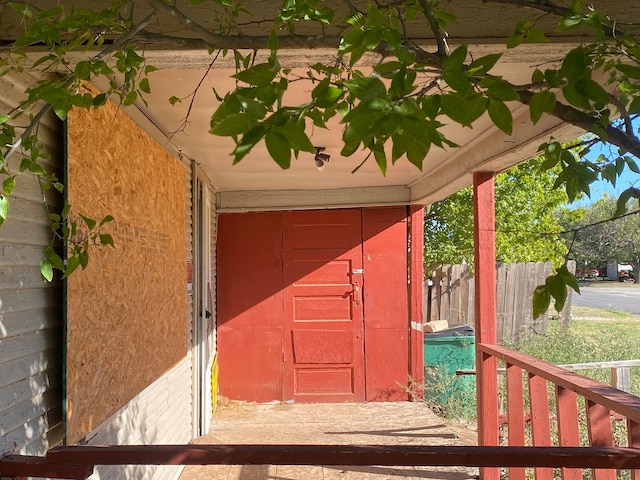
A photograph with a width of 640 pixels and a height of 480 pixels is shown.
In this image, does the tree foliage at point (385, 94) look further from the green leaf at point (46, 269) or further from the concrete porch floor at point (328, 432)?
the concrete porch floor at point (328, 432)

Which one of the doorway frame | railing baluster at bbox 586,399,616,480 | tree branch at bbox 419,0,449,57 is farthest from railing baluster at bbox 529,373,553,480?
the doorway frame

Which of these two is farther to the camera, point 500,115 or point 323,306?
point 323,306

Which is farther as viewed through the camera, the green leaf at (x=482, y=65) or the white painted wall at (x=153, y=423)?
the white painted wall at (x=153, y=423)

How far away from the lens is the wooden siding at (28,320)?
1.91 metres

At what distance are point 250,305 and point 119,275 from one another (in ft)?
13.6

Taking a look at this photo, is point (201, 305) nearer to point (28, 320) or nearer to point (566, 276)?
point (28, 320)

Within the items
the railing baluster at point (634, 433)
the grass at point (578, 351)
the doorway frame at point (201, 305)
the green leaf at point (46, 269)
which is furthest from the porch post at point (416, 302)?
the green leaf at point (46, 269)

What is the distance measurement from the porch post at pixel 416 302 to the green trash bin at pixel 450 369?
0.69 feet

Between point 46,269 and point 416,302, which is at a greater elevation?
point 46,269

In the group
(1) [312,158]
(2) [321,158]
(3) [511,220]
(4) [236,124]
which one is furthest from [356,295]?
(3) [511,220]

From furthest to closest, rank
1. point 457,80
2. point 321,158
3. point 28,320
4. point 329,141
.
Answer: point 321,158 → point 329,141 → point 28,320 → point 457,80

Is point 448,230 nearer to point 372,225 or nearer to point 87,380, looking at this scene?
point 372,225

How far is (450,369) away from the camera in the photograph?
7.17 m

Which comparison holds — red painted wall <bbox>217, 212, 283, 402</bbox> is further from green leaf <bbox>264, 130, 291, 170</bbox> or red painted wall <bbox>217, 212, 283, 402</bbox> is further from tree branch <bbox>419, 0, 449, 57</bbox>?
green leaf <bbox>264, 130, 291, 170</bbox>
